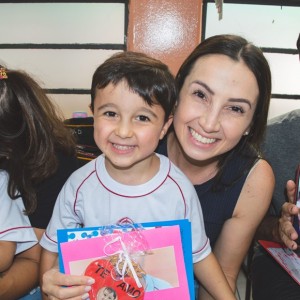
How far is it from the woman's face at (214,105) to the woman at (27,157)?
51 cm

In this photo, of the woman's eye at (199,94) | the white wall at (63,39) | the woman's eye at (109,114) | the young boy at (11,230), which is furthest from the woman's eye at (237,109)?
the white wall at (63,39)

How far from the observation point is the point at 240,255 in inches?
56.1

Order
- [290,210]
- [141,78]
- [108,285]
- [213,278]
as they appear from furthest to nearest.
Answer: [290,210], [213,278], [141,78], [108,285]

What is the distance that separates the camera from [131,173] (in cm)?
115

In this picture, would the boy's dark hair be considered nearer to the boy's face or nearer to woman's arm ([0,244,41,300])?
the boy's face

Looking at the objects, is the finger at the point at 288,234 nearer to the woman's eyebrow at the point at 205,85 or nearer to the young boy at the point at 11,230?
the woman's eyebrow at the point at 205,85

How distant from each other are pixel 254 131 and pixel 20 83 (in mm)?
930

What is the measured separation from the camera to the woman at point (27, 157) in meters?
1.26

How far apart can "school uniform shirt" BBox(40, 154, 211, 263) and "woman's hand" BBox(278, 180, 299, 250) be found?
368 mm

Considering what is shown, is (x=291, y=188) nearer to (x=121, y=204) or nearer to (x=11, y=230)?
(x=121, y=204)

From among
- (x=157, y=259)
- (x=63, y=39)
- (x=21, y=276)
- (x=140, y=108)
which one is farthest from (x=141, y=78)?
(x=63, y=39)

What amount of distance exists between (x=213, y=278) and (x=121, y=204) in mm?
391

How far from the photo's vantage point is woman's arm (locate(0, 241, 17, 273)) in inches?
45.4

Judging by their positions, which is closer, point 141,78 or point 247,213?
point 141,78
